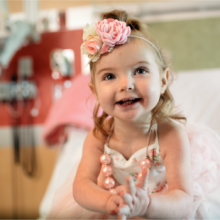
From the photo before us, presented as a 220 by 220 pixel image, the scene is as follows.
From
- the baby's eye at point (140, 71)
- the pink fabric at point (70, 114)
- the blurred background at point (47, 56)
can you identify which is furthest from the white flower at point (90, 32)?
the blurred background at point (47, 56)

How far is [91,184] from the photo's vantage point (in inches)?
24.3

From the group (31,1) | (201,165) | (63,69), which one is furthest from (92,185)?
(31,1)

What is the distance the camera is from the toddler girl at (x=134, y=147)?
0.52 m

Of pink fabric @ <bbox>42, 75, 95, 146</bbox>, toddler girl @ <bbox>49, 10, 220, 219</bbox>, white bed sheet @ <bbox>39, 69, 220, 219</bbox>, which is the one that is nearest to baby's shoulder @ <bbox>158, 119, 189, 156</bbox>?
toddler girl @ <bbox>49, 10, 220, 219</bbox>

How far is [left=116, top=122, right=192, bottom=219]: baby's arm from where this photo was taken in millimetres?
488

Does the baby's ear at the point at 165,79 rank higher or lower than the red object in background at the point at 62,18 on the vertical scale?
lower

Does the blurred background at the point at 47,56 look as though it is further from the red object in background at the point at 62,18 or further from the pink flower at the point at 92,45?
the pink flower at the point at 92,45

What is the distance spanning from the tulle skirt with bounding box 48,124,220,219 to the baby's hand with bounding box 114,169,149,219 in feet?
0.34

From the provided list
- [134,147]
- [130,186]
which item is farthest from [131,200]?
[134,147]

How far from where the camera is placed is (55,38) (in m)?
1.78

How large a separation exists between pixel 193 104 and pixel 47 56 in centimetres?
108

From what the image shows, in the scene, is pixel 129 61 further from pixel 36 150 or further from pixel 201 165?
pixel 36 150

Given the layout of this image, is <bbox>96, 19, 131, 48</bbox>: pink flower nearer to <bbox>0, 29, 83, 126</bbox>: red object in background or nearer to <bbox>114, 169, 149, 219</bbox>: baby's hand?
<bbox>114, 169, 149, 219</bbox>: baby's hand

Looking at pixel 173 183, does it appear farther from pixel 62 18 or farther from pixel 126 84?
pixel 62 18
